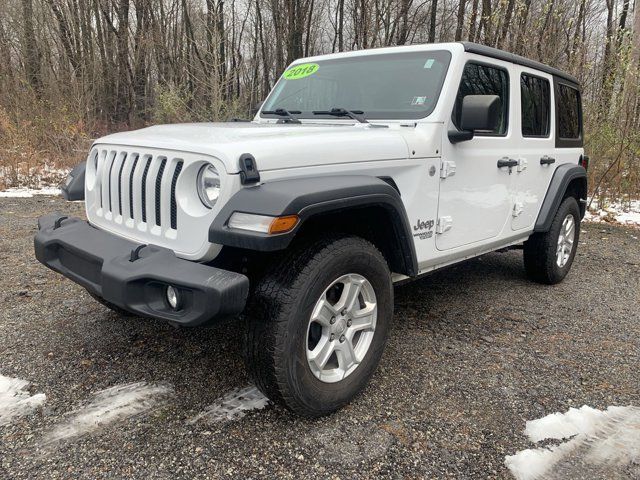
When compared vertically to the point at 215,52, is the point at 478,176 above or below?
below

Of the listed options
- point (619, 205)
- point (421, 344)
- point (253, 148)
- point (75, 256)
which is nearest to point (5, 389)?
point (75, 256)

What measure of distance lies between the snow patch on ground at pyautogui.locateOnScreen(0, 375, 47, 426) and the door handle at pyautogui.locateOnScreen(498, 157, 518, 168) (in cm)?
313

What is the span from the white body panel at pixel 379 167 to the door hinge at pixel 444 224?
1cm

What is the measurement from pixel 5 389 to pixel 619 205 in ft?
32.2

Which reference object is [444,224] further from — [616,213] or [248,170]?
[616,213]

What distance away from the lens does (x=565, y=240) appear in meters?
4.77

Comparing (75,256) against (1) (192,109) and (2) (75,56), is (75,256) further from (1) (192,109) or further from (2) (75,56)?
(2) (75,56)

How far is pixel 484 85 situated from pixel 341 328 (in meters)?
2.05

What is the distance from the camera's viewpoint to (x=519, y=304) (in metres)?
4.15

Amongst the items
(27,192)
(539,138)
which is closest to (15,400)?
(539,138)

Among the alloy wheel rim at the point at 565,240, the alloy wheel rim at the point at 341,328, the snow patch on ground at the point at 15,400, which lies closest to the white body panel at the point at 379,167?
the alloy wheel rim at the point at 341,328

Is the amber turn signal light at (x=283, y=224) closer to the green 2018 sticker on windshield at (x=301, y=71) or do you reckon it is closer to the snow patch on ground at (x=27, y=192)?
the green 2018 sticker on windshield at (x=301, y=71)

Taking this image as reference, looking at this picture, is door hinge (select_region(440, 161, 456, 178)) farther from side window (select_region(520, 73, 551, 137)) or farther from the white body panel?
side window (select_region(520, 73, 551, 137))

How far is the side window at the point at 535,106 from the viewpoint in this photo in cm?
390
